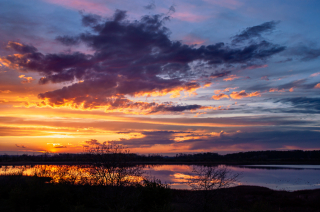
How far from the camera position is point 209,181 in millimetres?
15555

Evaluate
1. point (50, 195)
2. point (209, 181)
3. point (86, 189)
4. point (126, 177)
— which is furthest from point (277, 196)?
point (50, 195)

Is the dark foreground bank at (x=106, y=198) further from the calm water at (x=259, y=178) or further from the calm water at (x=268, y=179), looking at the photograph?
the calm water at (x=268, y=179)

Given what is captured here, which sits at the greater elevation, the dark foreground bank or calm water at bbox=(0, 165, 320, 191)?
the dark foreground bank

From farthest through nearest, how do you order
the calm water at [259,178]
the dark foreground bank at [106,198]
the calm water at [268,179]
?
the calm water at [268,179], the calm water at [259,178], the dark foreground bank at [106,198]

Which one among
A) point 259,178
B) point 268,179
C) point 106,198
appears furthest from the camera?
point 259,178

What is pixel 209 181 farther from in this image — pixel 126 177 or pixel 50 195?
pixel 50 195

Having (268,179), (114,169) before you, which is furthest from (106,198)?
(268,179)

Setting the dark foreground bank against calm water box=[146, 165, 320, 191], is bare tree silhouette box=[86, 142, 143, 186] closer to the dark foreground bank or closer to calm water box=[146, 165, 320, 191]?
the dark foreground bank

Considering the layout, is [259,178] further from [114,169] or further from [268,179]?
[114,169]

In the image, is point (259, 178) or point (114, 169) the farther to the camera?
point (259, 178)

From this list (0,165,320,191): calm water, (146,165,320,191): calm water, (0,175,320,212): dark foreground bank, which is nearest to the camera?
(0,175,320,212): dark foreground bank

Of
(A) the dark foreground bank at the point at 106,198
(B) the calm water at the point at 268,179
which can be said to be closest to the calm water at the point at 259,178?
(B) the calm water at the point at 268,179

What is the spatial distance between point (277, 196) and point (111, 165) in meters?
21.8

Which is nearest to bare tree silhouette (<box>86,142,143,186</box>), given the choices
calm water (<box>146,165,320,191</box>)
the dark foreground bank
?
the dark foreground bank
